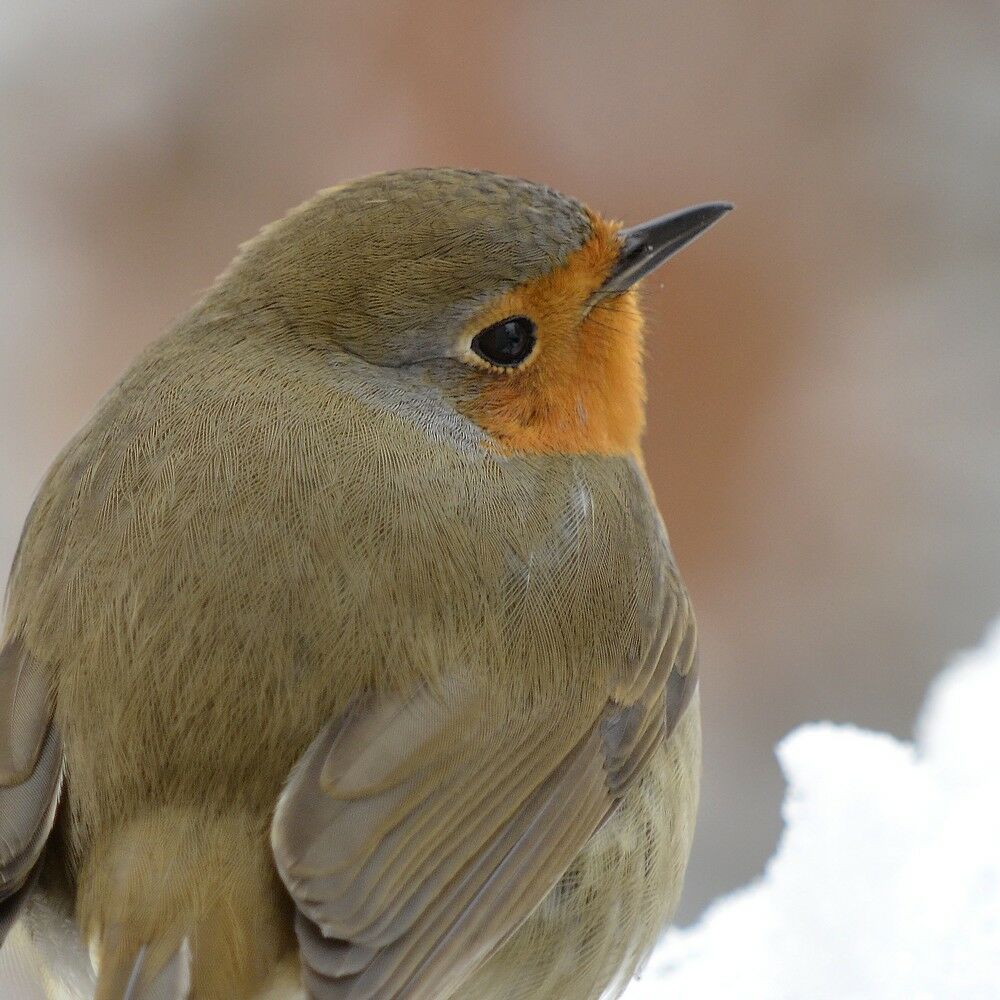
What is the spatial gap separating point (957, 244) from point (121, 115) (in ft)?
6.10

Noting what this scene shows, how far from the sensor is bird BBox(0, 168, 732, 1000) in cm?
160

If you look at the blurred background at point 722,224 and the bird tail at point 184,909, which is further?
the blurred background at point 722,224

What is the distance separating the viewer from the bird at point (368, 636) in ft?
5.24

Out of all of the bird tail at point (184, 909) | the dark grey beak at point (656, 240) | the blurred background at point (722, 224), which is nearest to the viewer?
the bird tail at point (184, 909)

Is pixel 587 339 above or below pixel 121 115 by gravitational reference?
below

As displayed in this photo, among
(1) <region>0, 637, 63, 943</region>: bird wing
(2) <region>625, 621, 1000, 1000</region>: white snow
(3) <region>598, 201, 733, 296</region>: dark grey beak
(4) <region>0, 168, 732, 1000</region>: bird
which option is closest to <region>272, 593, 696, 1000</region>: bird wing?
(4) <region>0, 168, 732, 1000</region>: bird

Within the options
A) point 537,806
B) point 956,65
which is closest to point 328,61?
point 956,65

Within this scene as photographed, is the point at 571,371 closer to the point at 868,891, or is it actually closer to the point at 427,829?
the point at 427,829

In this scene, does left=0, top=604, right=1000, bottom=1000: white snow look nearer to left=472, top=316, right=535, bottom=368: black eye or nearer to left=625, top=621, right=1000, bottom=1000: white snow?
left=625, top=621, right=1000, bottom=1000: white snow

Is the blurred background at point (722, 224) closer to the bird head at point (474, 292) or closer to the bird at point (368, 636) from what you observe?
the bird head at point (474, 292)

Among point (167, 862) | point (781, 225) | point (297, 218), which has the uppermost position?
point (781, 225)

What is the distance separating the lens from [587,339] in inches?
82.6

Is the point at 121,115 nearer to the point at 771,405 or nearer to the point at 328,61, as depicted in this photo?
the point at 328,61

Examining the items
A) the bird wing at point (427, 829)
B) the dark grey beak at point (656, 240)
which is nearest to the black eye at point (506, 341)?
the dark grey beak at point (656, 240)
